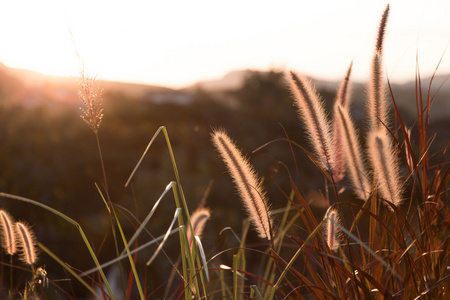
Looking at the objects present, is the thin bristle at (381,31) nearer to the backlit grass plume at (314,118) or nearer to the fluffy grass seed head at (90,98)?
the backlit grass plume at (314,118)

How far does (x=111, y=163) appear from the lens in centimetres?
627

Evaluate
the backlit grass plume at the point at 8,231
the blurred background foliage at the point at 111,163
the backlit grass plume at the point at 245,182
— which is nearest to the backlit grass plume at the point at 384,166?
the backlit grass plume at the point at 245,182

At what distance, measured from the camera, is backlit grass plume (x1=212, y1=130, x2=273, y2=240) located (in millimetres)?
1399

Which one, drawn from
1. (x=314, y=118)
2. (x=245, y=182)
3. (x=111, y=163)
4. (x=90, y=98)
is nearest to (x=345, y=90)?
(x=314, y=118)

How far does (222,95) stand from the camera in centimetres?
863

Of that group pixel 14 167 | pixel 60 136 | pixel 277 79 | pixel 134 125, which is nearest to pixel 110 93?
pixel 134 125

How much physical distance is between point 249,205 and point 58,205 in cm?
503

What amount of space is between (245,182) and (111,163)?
512 cm

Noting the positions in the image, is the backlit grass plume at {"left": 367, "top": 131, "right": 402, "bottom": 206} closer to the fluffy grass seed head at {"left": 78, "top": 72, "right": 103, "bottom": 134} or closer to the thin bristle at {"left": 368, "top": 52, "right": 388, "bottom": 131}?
the thin bristle at {"left": 368, "top": 52, "right": 388, "bottom": 131}

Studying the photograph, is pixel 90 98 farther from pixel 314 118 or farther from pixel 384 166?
pixel 384 166

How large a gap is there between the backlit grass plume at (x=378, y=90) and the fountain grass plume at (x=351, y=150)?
12cm

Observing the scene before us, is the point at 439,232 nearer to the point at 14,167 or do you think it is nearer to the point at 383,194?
the point at 383,194

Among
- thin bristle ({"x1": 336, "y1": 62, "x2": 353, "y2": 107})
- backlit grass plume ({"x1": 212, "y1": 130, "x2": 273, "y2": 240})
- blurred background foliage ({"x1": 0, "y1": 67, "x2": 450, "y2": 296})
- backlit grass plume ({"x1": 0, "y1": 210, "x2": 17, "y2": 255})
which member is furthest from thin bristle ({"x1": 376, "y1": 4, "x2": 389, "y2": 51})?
blurred background foliage ({"x1": 0, "y1": 67, "x2": 450, "y2": 296})

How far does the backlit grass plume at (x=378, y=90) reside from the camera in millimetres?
1540
